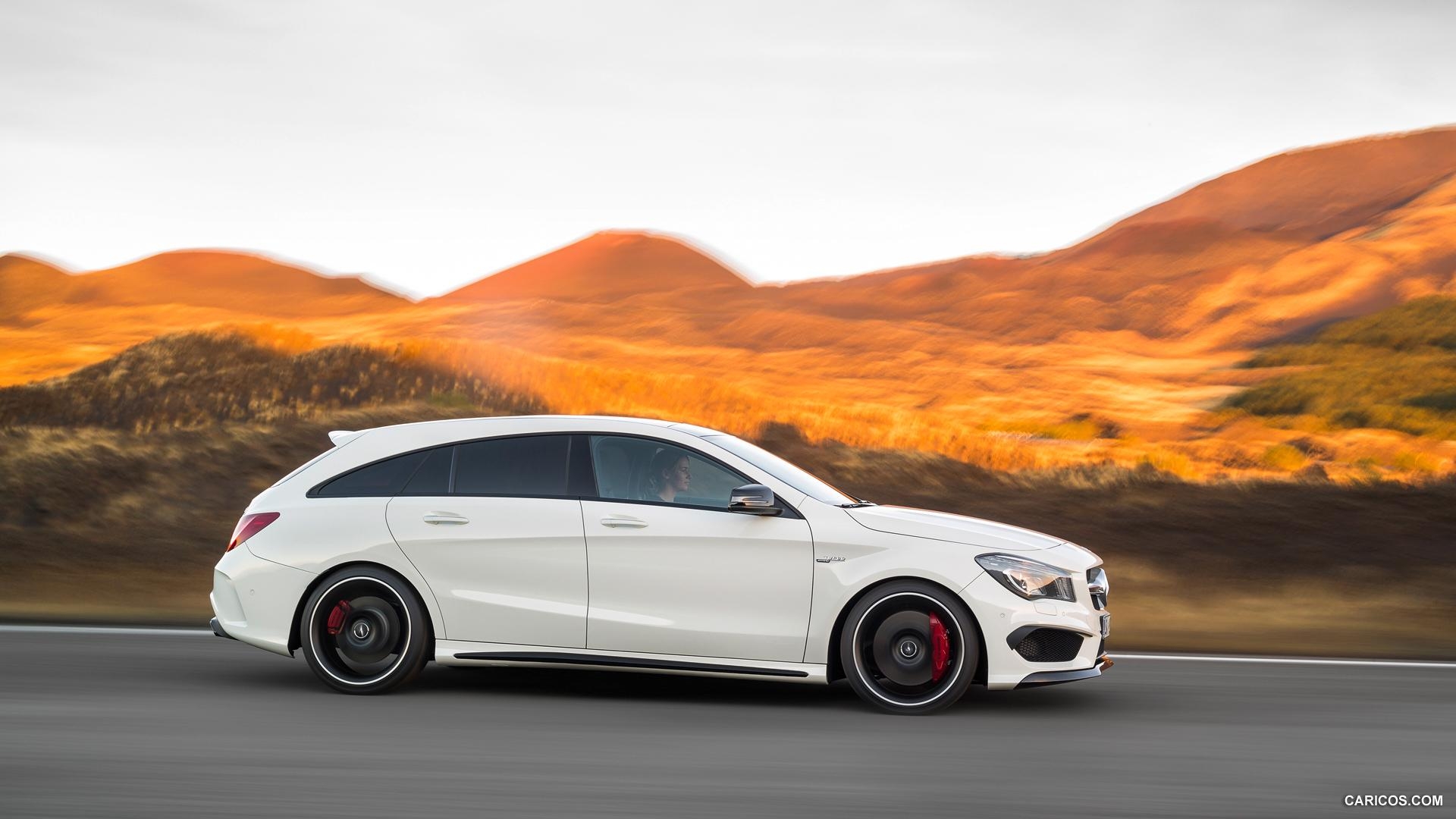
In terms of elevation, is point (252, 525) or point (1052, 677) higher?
point (252, 525)

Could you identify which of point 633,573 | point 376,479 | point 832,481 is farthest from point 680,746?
point 832,481

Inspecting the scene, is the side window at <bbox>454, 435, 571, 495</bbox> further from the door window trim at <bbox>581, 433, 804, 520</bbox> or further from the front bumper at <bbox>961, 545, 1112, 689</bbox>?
the front bumper at <bbox>961, 545, 1112, 689</bbox>

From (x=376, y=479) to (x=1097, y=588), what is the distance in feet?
13.5

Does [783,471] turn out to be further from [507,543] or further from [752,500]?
[507,543]

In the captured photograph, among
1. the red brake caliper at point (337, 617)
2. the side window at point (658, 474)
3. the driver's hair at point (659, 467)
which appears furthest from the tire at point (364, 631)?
the driver's hair at point (659, 467)

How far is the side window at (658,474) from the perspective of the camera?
8.54 m

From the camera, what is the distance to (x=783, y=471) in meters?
8.77

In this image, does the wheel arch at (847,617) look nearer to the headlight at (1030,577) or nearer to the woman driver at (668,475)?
the headlight at (1030,577)

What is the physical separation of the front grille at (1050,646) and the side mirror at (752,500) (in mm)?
1499

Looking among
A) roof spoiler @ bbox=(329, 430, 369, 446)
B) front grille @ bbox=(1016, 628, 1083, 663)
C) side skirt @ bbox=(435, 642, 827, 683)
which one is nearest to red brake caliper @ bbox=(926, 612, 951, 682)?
front grille @ bbox=(1016, 628, 1083, 663)

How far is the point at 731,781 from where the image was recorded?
649 centimetres

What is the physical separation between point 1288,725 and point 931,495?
687 inches

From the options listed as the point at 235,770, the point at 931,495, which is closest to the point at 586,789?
the point at 235,770

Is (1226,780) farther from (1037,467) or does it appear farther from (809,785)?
(1037,467)
